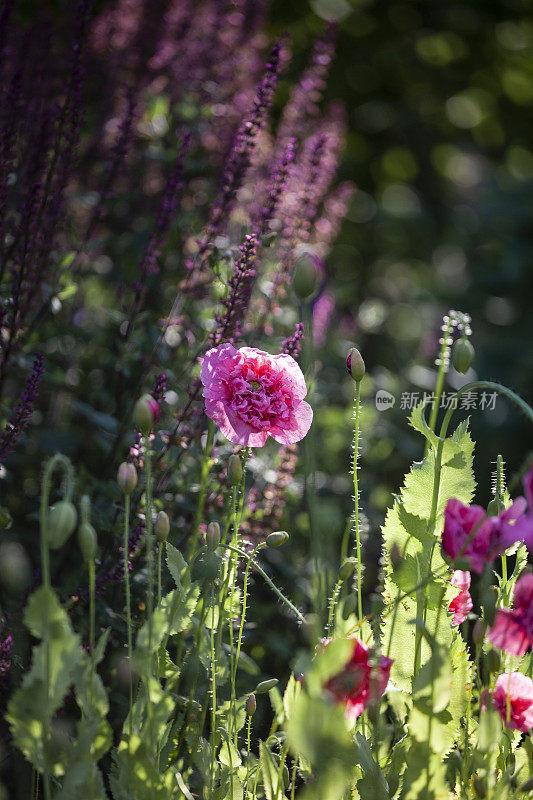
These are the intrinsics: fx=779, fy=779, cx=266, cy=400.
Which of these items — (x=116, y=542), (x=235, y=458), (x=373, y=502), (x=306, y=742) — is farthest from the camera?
(x=373, y=502)

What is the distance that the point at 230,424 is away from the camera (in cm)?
73

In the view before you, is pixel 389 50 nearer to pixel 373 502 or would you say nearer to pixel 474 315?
pixel 474 315

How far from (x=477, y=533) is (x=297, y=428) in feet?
0.73

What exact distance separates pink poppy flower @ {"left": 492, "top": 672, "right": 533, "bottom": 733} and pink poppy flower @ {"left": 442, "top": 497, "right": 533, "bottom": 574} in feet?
0.48

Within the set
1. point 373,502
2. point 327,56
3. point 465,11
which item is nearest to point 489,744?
point 327,56

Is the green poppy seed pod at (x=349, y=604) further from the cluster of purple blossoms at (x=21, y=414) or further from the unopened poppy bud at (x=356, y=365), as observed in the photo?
the cluster of purple blossoms at (x=21, y=414)

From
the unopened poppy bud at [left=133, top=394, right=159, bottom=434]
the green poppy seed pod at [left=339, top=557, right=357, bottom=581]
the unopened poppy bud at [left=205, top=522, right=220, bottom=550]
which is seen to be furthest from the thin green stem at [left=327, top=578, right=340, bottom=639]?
the unopened poppy bud at [left=133, top=394, right=159, bottom=434]

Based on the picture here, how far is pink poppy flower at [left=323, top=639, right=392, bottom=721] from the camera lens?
21.8 inches

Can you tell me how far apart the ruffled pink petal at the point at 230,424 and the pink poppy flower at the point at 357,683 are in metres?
0.22

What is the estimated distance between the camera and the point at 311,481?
56 cm

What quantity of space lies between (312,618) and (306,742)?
0.28 ft

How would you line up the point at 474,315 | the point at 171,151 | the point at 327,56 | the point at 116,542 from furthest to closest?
the point at 474,315
the point at 171,151
the point at 327,56
the point at 116,542

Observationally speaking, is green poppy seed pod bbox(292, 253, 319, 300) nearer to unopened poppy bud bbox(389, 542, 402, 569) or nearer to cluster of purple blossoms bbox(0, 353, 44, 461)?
unopened poppy bud bbox(389, 542, 402, 569)

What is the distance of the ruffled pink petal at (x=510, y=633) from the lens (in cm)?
55
